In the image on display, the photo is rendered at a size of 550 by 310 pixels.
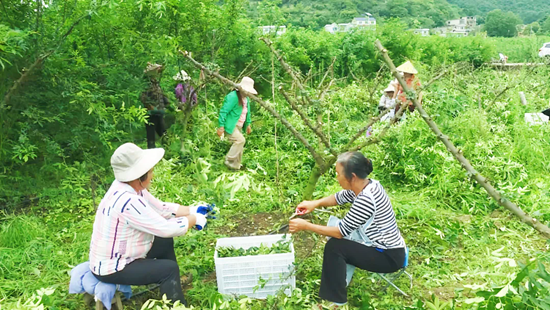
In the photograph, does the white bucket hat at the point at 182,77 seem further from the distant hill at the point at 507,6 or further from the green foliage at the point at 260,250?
the distant hill at the point at 507,6

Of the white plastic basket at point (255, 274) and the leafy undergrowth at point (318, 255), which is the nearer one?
the white plastic basket at point (255, 274)

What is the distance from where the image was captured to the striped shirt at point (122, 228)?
8.58 ft

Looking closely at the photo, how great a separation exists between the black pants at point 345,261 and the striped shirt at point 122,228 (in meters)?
0.99

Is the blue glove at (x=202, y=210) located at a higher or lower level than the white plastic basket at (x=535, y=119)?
higher

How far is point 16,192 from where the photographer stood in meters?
4.40

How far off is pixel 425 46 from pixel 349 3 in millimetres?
20899

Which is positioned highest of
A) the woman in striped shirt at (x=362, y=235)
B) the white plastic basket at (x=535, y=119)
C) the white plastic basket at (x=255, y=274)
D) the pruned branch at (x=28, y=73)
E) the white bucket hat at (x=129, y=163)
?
the pruned branch at (x=28, y=73)

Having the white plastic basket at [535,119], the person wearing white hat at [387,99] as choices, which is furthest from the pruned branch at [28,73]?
the white plastic basket at [535,119]

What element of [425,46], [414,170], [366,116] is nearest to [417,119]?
[414,170]

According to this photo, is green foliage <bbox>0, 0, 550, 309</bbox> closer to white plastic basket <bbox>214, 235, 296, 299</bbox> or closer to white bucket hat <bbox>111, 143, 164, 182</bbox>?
white plastic basket <bbox>214, 235, 296, 299</bbox>

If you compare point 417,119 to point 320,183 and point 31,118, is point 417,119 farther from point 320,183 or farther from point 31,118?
point 31,118

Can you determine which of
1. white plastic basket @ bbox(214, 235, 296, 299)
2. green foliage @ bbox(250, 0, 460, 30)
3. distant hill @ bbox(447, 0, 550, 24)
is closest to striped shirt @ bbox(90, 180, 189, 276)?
white plastic basket @ bbox(214, 235, 296, 299)

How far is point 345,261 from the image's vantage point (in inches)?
113

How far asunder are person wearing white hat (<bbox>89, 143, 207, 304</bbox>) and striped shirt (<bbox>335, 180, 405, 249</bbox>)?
1059 mm
